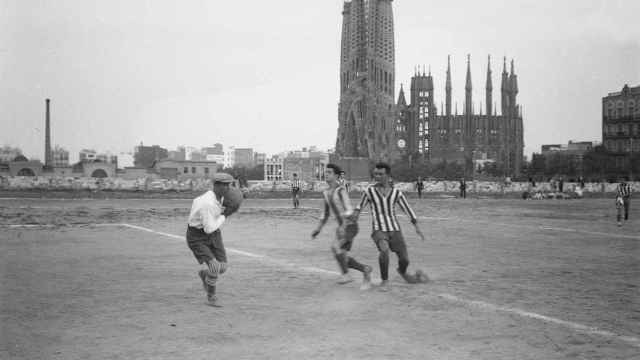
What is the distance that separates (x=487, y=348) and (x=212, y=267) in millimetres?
3375

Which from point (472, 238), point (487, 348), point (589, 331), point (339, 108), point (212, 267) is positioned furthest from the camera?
point (339, 108)

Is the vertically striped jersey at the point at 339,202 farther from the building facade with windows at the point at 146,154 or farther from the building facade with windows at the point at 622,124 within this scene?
the building facade with windows at the point at 146,154

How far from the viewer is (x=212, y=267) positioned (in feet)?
24.5

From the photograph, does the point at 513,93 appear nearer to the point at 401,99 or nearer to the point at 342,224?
the point at 401,99

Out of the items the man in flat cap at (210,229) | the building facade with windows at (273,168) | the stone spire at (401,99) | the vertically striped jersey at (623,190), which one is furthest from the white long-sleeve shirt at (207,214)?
the building facade with windows at (273,168)

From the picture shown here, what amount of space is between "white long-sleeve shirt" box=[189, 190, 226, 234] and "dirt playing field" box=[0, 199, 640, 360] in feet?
3.16

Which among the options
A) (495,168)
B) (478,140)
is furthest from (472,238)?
(478,140)

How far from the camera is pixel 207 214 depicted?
7.45 metres

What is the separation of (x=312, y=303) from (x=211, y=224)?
154 cm

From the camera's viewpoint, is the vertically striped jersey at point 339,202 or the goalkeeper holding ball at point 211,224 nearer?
the goalkeeper holding ball at point 211,224

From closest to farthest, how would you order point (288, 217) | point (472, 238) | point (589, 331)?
point (589, 331)
point (472, 238)
point (288, 217)

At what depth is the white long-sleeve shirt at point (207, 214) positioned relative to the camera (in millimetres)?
7414

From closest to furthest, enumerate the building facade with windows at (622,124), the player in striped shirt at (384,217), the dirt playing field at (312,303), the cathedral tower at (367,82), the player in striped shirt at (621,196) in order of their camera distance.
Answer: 1. the dirt playing field at (312,303)
2. the player in striped shirt at (384,217)
3. the player in striped shirt at (621,196)
4. the building facade with windows at (622,124)
5. the cathedral tower at (367,82)

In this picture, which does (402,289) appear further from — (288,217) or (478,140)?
(478,140)
